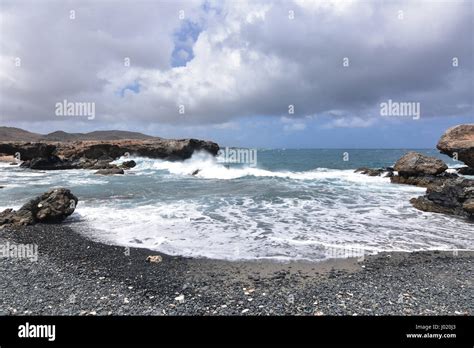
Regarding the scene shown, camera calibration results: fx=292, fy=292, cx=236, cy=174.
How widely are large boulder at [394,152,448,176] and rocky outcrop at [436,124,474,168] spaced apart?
1.50 metres

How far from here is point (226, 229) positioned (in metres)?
12.1

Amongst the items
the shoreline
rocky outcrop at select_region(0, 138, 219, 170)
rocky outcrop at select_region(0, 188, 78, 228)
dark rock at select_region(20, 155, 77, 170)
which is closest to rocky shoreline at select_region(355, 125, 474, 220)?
the shoreline

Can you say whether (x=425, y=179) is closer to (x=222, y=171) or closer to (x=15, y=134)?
(x=222, y=171)

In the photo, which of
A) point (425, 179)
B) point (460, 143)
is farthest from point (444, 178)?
point (460, 143)

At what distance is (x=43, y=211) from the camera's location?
12.9m

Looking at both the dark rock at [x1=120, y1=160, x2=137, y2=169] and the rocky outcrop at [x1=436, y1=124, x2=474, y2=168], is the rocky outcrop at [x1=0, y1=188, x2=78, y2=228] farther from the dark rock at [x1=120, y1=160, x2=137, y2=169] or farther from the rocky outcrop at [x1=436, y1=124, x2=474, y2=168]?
the dark rock at [x1=120, y1=160, x2=137, y2=169]

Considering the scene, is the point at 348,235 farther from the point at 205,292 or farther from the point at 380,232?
the point at 205,292

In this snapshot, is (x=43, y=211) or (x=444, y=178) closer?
(x=43, y=211)

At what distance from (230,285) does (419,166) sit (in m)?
26.9

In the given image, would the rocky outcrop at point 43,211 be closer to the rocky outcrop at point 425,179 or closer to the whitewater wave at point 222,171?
the whitewater wave at point 222,171

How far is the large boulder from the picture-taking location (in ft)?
87.1

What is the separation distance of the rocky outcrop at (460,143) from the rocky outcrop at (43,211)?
1137 inches

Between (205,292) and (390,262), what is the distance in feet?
18.0

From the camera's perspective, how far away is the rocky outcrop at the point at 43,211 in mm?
12430
